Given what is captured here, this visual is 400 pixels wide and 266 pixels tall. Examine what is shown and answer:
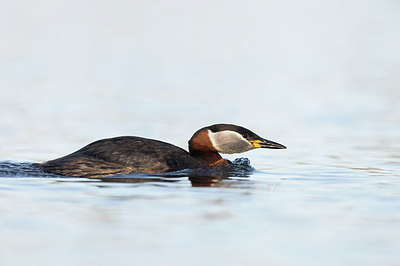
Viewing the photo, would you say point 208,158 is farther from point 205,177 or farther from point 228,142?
point 205,177

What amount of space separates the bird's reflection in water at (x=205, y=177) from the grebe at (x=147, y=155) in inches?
7.7

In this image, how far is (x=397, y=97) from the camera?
23938 millimetres

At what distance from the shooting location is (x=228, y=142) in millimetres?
11586

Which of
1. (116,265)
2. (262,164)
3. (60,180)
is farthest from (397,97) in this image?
(116,265)

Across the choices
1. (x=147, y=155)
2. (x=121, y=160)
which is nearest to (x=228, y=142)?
(x=147, y=155)

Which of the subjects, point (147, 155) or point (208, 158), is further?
point (208, 158)

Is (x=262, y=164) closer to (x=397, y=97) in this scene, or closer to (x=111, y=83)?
(x=397, y=97)

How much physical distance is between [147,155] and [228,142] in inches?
61.5

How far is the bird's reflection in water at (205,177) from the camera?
9.68 m

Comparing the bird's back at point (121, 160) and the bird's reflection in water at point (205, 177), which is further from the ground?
the bird's back at point (121, 160)

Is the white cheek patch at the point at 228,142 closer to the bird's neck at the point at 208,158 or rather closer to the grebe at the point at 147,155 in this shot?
the grebe at the point at 147,155

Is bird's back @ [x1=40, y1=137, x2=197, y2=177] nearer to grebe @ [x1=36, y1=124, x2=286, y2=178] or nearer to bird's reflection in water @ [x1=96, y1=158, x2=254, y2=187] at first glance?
grebe @ [x1=36, y1=124, x2=286, y2=178]

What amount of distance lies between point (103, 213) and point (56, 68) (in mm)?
25323

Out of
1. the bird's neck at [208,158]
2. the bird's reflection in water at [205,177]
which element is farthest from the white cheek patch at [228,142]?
the bird's reflection in water at [205,177]
